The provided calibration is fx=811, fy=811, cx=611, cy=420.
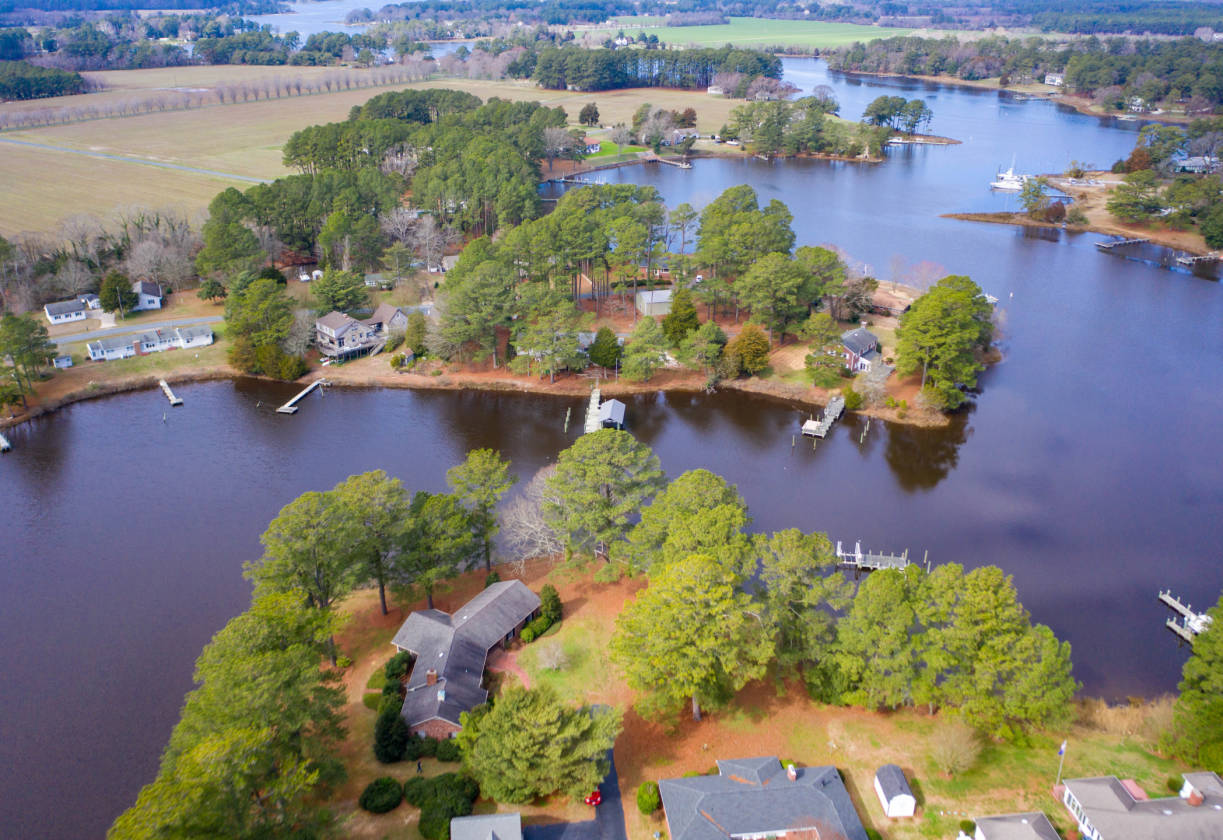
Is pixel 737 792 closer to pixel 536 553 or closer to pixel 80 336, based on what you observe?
pixel 536 553

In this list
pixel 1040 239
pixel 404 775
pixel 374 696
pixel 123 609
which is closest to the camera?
pixel 404 775

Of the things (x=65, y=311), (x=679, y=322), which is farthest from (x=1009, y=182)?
(x=65, y=311)

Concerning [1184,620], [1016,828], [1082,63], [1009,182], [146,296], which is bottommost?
[1184,620]

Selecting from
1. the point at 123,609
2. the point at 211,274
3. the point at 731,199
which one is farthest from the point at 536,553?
the point at 211,274

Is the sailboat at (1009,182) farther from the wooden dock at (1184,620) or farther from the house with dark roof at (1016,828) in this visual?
the house with dark roof at (1016,828)

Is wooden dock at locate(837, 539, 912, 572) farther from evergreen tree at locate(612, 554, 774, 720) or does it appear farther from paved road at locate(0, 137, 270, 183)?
paved road at locate(0, 137, 270, 183)

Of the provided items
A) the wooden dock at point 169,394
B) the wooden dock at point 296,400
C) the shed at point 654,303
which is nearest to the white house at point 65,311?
the wooden dock at point 169,394

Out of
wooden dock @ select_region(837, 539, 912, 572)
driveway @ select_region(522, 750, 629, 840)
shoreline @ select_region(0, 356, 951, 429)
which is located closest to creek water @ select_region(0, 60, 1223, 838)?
shoreline @ select_region(0, 356, 951, 429)

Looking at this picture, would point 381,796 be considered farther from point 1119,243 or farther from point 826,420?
point 1119,243
